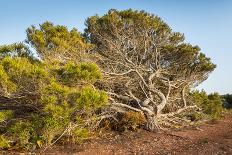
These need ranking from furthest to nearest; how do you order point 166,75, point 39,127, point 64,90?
1. point 166,75
2. point 39,127
3. point 64,90

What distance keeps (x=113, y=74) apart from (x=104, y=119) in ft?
5.42

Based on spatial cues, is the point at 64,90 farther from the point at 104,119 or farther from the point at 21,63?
the point at 104,119

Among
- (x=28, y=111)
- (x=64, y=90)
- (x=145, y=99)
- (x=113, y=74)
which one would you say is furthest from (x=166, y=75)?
(x=64, y=90)

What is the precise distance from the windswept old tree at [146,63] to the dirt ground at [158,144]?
1053 mm

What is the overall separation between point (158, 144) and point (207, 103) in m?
5.37

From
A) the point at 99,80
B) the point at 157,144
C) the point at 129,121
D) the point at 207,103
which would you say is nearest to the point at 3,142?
the point at 99,80

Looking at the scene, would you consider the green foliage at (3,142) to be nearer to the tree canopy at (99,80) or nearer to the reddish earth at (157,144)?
the tree canopy at (99,80)

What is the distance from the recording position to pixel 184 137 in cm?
1244

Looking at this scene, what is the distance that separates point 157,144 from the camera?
11.3 m

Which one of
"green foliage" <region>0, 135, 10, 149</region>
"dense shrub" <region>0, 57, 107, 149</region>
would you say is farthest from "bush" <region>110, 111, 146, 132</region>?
"green foliage" <region>0, 135, 10, 149</region>

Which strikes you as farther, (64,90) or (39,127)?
(39,127)

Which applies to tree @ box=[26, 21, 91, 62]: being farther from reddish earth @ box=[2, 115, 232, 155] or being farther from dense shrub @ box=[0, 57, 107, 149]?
reddish earth @ box=[2, 115, 232, 155]

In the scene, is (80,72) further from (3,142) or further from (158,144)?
(158,144)

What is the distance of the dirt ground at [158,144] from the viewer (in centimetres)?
1039
